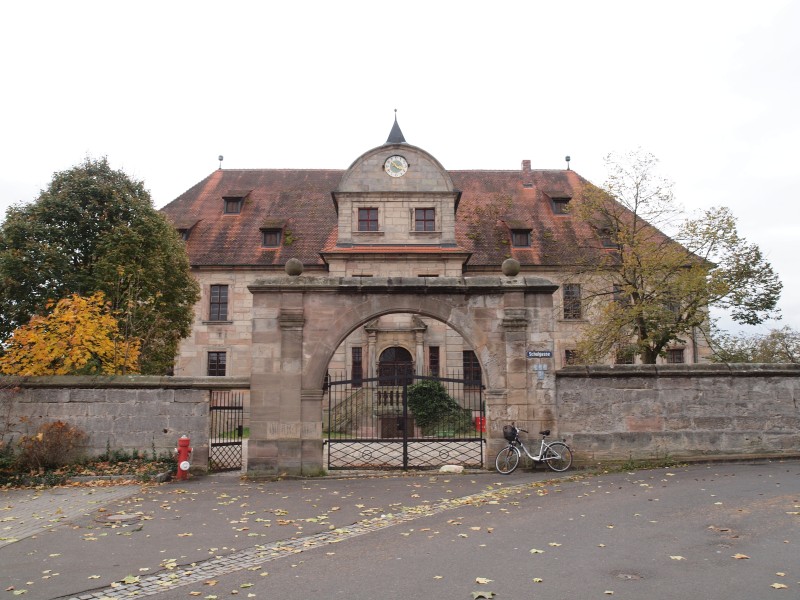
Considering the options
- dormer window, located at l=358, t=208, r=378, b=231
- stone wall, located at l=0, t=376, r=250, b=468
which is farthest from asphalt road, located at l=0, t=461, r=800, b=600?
dormer window, located at l=358, t=208, r=378, b=231

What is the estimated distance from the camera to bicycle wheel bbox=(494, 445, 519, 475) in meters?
12.3

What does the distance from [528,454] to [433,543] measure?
5813 millimetres

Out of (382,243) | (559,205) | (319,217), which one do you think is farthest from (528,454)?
(559,205)

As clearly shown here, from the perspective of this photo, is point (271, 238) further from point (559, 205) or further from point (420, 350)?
point (559, 205)

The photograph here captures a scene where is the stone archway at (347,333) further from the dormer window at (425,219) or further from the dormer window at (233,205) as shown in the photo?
the dormer window at (233,205)

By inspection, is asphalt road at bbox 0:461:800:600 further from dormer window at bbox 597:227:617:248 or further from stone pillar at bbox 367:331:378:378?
stone pillar at bbox 367:331:378:378

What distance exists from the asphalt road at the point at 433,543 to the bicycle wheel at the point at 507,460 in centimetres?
128

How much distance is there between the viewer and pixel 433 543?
23.4ft

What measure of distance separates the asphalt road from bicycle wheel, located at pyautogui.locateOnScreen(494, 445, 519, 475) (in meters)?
1.28

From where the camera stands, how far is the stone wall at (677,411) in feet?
42.1

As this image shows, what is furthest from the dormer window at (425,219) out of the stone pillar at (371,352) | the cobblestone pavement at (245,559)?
the cobblestone pavement at (245,559)

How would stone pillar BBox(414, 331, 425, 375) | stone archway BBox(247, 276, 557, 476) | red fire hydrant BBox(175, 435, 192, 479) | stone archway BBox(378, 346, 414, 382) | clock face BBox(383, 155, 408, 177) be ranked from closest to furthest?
red fire hydrant BBox(175, 435, 192, 479) → stone archway BBox(247, 276, 557, 476) → stone pillar BBox(414, 331, 425, 375) → stone archway BBox(378, 346, 414, 382) → clock face BBox(383, 155, 408, 177)

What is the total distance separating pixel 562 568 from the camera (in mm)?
6129

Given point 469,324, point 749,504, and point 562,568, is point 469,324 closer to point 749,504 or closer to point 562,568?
point 749,504
